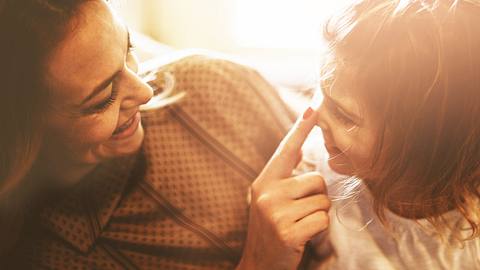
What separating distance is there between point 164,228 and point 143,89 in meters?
0.30

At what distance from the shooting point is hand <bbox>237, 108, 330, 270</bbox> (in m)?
0.79

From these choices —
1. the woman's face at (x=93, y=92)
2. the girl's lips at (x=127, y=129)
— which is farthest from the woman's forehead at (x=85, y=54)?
the girl's lips at (x=127, y=129)

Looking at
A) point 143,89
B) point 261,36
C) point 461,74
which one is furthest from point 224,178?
point 261,36

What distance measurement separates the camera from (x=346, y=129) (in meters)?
0.73

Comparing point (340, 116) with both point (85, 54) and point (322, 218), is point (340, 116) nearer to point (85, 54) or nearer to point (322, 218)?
point (322, 218)

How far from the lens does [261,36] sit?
6.81 ft

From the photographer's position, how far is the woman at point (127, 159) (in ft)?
2.27

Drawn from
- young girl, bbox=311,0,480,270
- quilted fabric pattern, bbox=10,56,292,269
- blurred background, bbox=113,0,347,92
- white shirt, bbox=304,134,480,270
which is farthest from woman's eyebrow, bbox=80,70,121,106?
blurred background, bbox=113,0,347,92

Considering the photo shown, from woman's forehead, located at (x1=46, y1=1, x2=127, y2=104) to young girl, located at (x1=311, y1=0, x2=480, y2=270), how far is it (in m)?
0.34

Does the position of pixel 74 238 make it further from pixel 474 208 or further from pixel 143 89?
pixel 474 208

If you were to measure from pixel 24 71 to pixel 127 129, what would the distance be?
22 cm

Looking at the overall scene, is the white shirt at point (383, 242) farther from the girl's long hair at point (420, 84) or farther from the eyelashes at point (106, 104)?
the eyelashes at point (106, 104)

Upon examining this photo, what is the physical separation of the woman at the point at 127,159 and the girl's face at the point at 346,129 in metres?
0.05

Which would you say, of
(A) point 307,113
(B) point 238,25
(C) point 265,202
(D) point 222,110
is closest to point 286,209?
(C) point 265,202
